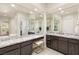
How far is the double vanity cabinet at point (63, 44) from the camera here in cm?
227

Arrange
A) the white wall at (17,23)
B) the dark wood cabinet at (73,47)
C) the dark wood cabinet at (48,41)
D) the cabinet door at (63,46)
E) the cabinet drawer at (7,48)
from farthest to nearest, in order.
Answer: the dark wood cabinet at (48,41), the cabinet door at (63,46), the dark wood cabinet at (73,47), the white wall at (17,23), the cabinet drawer at (7,48)

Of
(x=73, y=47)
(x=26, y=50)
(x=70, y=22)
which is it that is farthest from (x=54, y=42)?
(x=26, y=50)

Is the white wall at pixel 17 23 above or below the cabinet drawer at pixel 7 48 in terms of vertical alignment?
above

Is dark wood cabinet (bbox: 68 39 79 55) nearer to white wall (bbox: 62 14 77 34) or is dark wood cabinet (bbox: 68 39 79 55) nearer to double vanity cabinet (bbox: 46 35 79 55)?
double vanity cabinet (bbox: 46 35 79 55)

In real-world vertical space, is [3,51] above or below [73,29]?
below

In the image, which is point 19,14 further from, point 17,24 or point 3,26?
point 3,26

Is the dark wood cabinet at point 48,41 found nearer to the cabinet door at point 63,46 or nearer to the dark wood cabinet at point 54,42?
the dark wood cabinet at point 54,42

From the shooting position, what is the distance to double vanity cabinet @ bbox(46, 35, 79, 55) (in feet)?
7.43

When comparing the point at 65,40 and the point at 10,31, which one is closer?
the point at 10,31

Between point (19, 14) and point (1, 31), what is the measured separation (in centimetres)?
65

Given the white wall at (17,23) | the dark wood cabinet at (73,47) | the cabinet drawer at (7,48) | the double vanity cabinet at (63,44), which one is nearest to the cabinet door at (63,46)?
the double vanity cabinet at (63,44)

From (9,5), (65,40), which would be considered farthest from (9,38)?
(65,40)

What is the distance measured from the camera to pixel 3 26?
71.2 inches

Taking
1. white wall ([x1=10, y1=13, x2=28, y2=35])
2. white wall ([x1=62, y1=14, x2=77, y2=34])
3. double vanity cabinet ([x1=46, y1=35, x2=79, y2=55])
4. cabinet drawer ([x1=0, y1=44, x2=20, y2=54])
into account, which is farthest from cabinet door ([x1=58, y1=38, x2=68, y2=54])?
cabinet drawer ([x1=0, y1=44, x2=20, y2=54])
